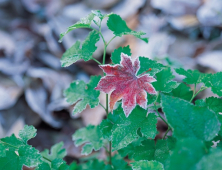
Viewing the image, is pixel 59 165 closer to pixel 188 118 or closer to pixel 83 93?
pixel 83 93

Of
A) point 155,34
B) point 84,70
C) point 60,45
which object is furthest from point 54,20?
point 155,34

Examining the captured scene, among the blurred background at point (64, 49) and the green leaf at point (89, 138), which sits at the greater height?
the green leaf at point (89, 138)

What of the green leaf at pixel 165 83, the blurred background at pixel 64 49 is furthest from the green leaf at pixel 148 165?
the blurred background at pixel 64 49

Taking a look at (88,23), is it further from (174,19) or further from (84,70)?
(174,19)

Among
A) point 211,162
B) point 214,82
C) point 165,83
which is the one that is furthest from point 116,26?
point 211,162

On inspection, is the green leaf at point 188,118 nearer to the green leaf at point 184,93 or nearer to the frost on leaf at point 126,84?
the frost on leaf at point 126,84

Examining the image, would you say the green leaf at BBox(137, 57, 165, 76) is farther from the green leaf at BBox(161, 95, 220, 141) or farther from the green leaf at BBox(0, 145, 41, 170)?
the green leaf at BBox(0, 145, 41, 170)

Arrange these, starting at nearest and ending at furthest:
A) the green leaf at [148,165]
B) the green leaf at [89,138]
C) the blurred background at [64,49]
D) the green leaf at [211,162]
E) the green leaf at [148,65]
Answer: the green leaf at [211,162] < the green leaf at [148,165] < the green leaf at [148,65] < the green leaf at [89,138] < the blurred background at [64,49]
